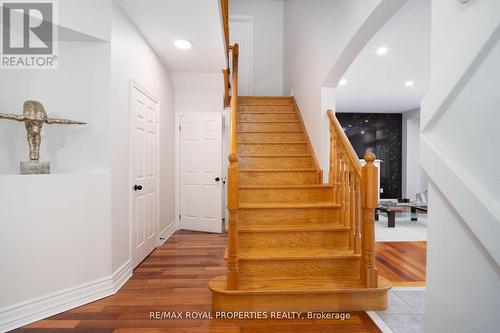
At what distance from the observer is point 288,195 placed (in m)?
3.01

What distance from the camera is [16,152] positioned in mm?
2246

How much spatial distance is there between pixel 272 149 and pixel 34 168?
8.73ft

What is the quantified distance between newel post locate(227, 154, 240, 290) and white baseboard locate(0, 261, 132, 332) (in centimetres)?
118

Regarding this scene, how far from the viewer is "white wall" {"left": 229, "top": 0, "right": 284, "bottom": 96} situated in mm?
5750

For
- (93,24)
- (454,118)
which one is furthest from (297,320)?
(93,24)

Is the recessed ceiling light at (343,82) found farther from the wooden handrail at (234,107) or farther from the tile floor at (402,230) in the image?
the tile floor at (402,230)

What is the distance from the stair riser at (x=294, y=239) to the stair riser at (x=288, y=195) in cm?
54

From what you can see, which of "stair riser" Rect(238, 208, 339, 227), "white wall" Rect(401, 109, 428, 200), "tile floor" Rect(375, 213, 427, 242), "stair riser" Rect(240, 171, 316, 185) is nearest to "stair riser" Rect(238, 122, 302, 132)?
"stair riser" Rect(240, 171, 316, 185)

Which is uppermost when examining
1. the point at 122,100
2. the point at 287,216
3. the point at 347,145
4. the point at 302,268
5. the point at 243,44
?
the point at 243,44

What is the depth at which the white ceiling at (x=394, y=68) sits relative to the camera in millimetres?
3197

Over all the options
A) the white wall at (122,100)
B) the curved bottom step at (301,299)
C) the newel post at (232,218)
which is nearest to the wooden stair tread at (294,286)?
the curved bottom step at (301,299)

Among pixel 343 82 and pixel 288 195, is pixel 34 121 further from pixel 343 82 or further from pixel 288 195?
pixel 343 82

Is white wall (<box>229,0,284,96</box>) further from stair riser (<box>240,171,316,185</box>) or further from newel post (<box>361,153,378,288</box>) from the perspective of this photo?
newel post (<box>361,153,378,288</box>)

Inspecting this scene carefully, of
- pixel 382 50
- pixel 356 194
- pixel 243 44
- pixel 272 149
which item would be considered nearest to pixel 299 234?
pixel 356 194
